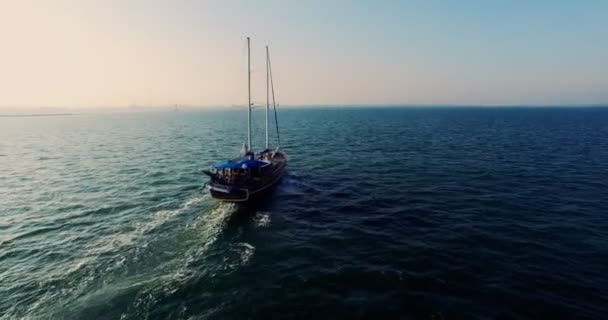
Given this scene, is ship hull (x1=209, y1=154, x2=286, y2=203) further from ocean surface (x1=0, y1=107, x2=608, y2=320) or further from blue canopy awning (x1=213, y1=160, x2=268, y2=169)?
blue canopy awning (x1=213, y1=160, x2=268, y2=169)

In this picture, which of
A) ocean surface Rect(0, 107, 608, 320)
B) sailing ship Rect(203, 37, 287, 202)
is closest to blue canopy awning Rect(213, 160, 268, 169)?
sailing ship Rect(203, 37, 287, 202)

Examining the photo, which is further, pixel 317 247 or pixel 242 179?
pixel 242 179

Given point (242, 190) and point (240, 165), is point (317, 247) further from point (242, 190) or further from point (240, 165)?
point (240, 165)

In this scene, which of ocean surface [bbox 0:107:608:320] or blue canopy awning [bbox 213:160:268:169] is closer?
ocean surface [bbox 0:107:608:320]

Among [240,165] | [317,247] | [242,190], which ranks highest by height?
[240,165]

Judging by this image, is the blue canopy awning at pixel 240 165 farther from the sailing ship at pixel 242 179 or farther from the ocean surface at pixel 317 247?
the ocean surface at pixel 317 247

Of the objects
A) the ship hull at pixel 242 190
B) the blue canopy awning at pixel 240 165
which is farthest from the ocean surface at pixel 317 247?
the blue canopy awning at pixel 240 165

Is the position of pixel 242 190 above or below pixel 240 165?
below

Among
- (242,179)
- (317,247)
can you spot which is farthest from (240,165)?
(317,247)

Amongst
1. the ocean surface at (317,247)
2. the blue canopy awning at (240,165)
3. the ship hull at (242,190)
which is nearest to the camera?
the ocean surface at (317,247)

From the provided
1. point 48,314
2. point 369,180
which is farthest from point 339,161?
point 48,314

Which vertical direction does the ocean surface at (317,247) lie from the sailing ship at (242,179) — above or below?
below
